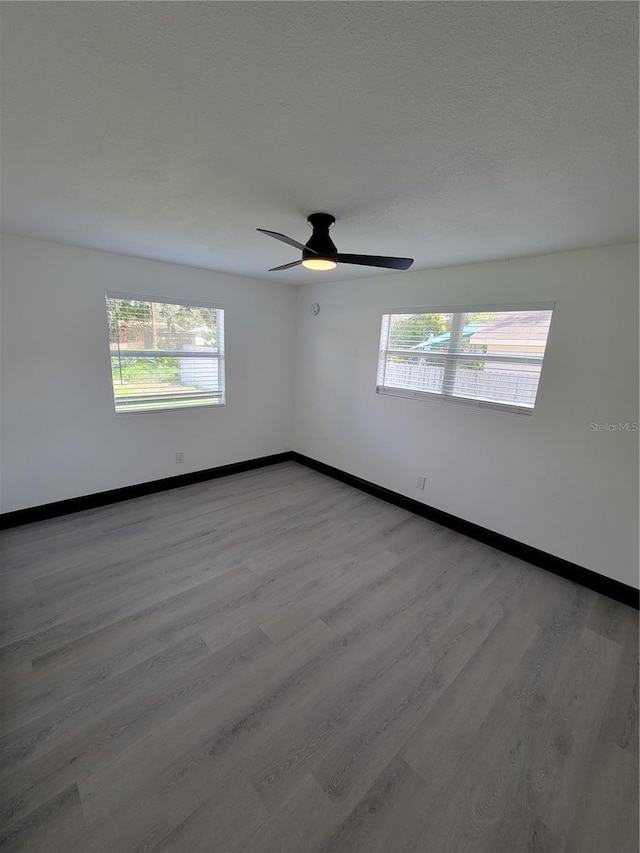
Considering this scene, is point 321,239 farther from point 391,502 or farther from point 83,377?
point 391,502

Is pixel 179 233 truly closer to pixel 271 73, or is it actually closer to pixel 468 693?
pixel 271 73

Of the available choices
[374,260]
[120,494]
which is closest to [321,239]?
[374,260]

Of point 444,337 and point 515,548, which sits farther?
point 444,337

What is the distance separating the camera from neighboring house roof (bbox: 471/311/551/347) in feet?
8.39

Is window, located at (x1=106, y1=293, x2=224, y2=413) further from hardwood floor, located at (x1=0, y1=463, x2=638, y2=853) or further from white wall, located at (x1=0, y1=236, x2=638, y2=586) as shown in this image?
hardwood floor, located at (x1=0, y1=463, x2=638, y2=853)

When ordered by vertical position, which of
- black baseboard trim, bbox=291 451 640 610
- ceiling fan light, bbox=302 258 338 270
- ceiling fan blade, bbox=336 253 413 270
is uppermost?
ceiling fan blade, bbox=336 253 413 270

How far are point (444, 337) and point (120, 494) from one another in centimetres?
342

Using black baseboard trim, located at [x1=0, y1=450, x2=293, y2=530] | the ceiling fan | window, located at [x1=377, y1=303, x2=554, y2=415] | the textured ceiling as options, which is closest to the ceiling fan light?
the ceiling fan

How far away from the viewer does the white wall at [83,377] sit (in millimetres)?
2730

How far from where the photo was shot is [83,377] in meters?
3.05

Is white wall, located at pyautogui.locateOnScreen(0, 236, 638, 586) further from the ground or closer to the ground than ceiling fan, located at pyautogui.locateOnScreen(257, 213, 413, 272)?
closer to the ground

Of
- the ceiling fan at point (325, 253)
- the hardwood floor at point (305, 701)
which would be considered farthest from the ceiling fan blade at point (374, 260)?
the hardwood floor at point (305, 701)

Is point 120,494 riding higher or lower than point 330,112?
lower

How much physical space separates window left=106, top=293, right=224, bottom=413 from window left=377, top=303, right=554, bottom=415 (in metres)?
1.86
